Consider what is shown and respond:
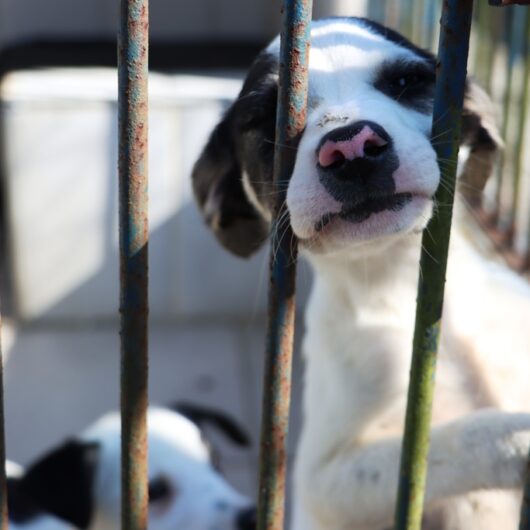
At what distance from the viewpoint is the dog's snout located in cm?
153

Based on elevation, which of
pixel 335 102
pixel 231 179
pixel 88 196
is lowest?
pixel 88 196

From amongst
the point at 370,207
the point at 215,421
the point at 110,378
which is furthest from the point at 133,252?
the point at 110,378

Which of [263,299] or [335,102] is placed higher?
[335,102]

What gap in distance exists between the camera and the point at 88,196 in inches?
177

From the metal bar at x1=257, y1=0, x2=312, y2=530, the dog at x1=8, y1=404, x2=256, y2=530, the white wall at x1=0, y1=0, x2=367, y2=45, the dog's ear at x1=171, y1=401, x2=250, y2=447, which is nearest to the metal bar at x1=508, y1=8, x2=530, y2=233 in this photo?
the dog's ear at x1=171, y1=401, x2=250, y2=447

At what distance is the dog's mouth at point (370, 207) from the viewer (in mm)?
1642

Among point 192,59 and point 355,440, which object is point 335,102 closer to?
point 355,440

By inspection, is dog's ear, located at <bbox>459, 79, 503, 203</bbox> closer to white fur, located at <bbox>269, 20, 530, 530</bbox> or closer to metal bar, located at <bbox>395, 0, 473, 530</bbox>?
white fur, located at <bbox>269, 20, 530, 530</bbox>

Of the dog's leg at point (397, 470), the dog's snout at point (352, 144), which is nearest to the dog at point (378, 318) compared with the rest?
the dog's leg at point (397, 470)

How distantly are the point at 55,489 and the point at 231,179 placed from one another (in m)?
0.99

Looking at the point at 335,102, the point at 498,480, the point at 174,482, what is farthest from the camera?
the point at 174,482

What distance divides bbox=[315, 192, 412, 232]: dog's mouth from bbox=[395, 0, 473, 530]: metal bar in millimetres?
278

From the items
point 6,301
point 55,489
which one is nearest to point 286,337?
point 55,489

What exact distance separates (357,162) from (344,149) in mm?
35
